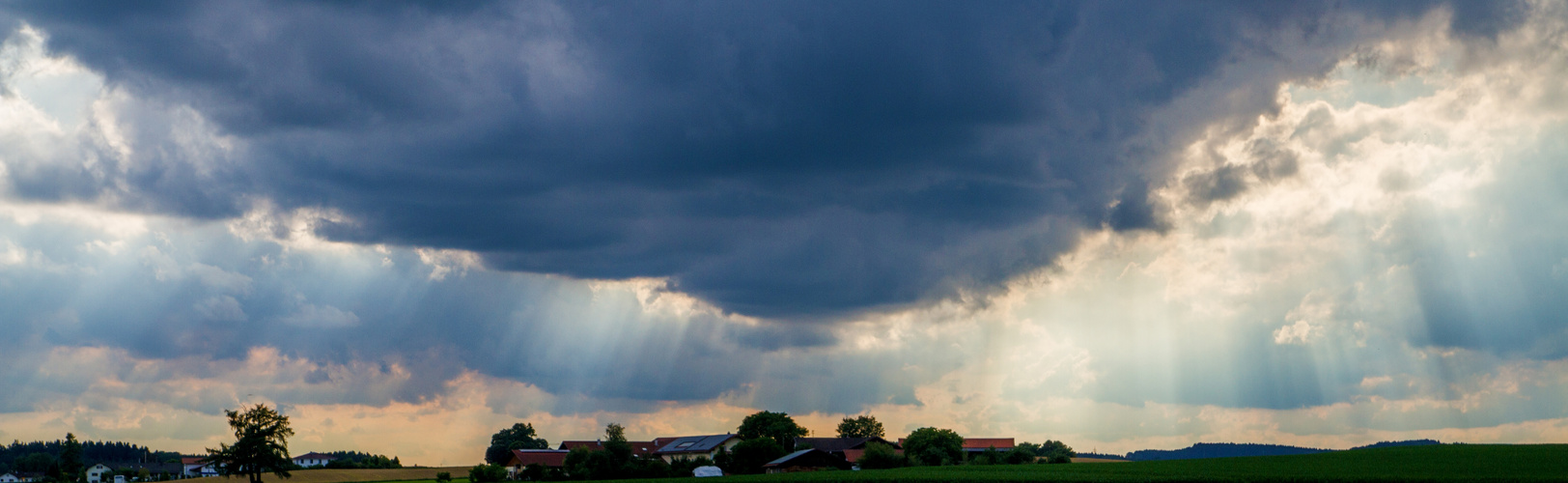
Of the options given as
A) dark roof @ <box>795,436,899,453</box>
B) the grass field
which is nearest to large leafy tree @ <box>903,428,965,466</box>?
dark roof @ <box>795,436,899,453</box>

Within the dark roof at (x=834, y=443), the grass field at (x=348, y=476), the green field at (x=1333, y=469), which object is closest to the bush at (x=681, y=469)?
the green field at (x=1333, y=469)

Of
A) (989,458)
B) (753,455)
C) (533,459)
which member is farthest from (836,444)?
(989,458)

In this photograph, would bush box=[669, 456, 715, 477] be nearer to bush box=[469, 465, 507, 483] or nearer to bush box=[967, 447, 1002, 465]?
bush box=[469, 465, 507, 483]

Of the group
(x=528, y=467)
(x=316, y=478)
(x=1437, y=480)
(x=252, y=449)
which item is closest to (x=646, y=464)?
(x=528, y=467)

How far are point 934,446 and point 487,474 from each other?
63.1m

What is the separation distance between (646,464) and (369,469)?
291 feet

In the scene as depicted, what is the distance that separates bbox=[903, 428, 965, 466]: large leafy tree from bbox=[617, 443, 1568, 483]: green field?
4477 centimetres

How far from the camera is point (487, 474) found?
13838 centimetres

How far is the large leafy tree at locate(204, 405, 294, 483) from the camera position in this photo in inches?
5004

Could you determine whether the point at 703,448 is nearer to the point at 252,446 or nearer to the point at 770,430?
the point at 770,430

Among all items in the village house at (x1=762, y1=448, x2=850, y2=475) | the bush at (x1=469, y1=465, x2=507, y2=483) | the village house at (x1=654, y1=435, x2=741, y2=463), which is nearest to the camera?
the village house at (x1=762, y1=448, x2=850, y2=475)

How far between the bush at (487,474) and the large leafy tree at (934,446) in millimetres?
58677

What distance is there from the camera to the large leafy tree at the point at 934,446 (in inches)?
5709

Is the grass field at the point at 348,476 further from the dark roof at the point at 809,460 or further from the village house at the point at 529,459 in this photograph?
the dark roof at the point at 809,460
